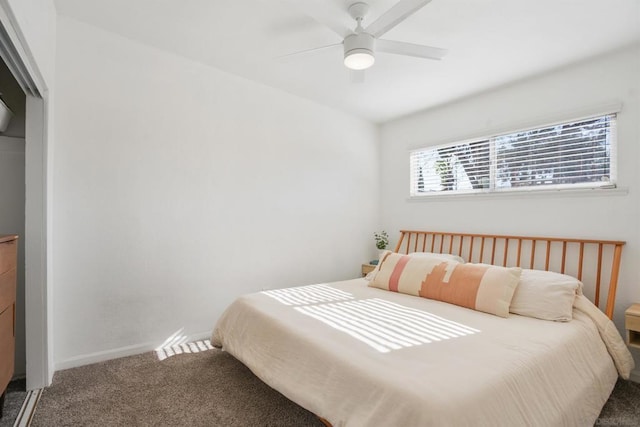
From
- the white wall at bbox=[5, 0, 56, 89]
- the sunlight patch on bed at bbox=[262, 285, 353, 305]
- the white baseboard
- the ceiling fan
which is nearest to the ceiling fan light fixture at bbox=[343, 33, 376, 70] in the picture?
the ceiling fan

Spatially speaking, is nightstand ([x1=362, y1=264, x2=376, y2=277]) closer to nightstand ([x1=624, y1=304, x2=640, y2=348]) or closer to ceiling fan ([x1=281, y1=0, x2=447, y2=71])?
nightstand ([x1=624, y1=304, x2=640, y2=348])

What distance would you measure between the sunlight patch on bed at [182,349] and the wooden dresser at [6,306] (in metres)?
0.93

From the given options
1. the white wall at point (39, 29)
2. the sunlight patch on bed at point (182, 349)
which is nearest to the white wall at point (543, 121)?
the sunlight patch on bed at point (182, 349)

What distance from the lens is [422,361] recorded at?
1.47 meters

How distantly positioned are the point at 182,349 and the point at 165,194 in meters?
1.31

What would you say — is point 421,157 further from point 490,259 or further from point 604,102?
point 604,102

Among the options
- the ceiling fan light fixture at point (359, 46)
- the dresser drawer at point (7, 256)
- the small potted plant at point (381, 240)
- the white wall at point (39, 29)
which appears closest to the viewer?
the white wall at point (39, 29)

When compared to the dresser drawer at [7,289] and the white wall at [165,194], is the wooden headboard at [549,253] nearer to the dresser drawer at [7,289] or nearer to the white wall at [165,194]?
the white wall at [165,194]

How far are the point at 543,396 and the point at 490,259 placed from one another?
1909 mm

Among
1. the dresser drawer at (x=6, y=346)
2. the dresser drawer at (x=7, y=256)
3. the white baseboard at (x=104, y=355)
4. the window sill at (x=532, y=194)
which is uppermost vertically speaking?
the window sill at (x=532, y=194)

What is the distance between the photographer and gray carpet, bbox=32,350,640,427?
182 cm

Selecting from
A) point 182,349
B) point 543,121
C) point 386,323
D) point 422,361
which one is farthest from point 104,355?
point 543,121

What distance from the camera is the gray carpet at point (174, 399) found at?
182 centimetres

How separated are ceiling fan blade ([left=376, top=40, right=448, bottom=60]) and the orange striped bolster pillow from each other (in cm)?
156
